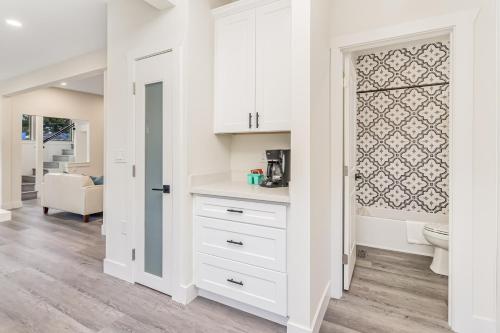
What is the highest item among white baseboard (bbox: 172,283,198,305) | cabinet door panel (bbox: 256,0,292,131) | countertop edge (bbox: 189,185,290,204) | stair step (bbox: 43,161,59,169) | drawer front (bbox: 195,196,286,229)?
cabinet door panel (bbox: 256,0,292,131)

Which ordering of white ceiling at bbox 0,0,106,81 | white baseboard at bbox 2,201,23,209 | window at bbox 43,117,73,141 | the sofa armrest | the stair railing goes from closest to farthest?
white ceiling at bbox 0,0,106,81 < the sofa armrest < white baseboard at bbox 2,201,23,209 < the stair railing < window at bbox 43,117,73,141

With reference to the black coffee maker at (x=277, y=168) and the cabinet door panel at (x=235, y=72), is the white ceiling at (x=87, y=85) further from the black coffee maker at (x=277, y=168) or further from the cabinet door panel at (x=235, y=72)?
the black coffee maker at (x=277, y=168)

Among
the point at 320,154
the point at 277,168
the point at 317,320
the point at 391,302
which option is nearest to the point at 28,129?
the point at 277,168

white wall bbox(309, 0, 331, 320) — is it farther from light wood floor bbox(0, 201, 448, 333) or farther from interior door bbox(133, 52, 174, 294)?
interior door bbox(133, 52, 174, 294)

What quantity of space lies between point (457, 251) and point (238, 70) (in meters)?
2.10

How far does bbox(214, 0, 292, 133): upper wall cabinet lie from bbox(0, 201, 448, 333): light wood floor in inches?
58.1

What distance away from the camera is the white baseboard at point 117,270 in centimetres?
248

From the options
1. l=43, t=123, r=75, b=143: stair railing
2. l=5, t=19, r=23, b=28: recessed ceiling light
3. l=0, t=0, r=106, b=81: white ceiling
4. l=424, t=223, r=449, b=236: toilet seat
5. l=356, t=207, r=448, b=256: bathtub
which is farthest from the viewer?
l=43, t=123, r=75, b=143: stair railing

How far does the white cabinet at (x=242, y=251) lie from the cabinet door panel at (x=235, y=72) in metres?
0.73

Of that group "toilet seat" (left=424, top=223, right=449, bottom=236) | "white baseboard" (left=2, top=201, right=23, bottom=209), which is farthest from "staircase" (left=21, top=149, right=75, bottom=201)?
"toilet seat" (left=424, top=223, right=449, bottom=236)

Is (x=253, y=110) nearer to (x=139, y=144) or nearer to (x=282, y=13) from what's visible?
(x=282, y=13)

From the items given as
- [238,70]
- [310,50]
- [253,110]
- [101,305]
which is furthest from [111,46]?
[101,305]

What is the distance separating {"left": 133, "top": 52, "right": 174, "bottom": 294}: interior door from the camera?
2201 millimetres

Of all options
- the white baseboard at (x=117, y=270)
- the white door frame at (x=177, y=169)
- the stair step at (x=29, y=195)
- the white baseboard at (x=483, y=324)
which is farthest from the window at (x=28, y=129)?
the white baseboard at (x=483, y=324)
